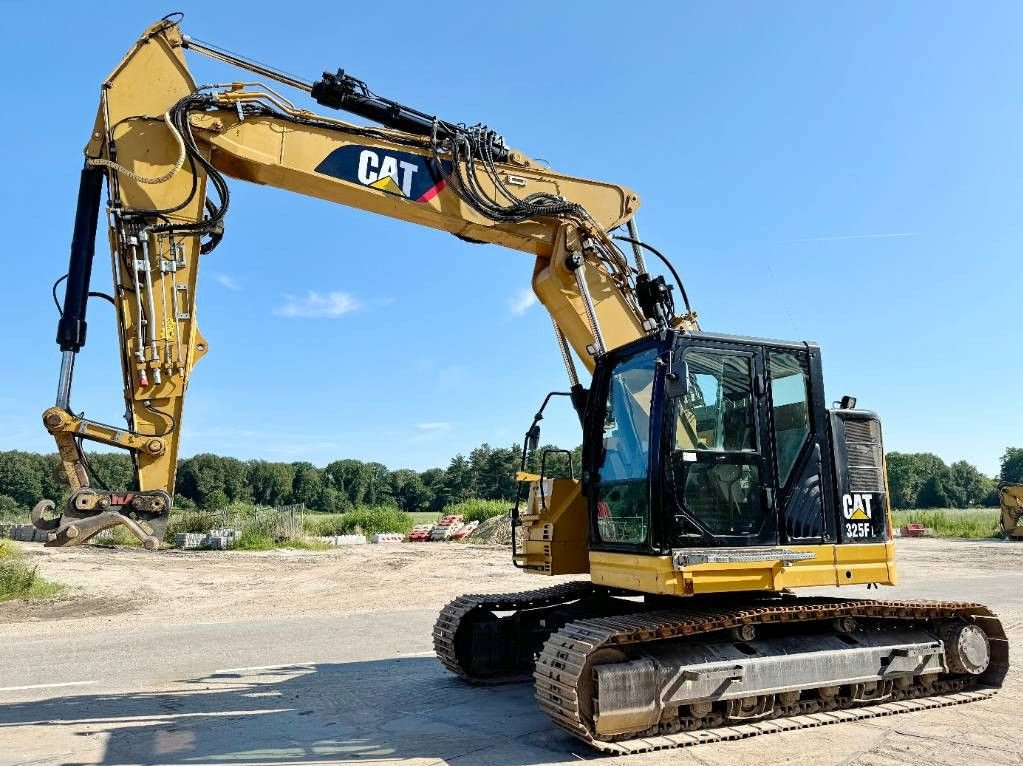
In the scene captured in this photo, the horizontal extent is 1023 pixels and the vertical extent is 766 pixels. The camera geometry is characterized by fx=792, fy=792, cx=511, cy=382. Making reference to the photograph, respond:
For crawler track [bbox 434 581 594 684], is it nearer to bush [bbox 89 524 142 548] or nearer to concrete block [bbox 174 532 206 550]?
concrete block [bbox 174 532 206 550]

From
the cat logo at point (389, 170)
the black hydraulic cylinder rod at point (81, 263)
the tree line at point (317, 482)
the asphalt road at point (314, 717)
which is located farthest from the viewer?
the tree line at point (317, 482)

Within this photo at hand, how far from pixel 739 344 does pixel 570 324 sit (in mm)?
1937

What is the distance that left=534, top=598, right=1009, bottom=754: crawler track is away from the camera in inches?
211

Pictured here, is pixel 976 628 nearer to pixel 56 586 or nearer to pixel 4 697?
pixel 4 697

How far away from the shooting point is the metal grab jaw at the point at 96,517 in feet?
17.7

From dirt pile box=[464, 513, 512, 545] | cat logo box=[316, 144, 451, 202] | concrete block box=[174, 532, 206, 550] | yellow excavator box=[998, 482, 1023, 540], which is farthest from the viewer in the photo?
yellow excavator box=[998, 482, 1023, 540]

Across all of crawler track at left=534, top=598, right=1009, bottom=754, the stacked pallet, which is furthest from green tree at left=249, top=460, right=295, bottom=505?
crawler track at left=534, top=598, right=1009, bottom=754

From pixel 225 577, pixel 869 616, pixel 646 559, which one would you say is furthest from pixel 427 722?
pixel 225 577

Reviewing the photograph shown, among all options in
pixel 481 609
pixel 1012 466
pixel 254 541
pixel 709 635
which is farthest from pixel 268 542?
pixel 1012 466

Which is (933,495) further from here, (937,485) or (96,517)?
(96,517)

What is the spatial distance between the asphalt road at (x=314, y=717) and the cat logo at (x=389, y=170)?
14.8ft

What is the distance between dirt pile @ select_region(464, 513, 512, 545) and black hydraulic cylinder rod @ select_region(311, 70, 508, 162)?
23.6 m

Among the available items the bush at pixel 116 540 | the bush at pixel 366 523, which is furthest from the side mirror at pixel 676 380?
the bush at pixel 366 523

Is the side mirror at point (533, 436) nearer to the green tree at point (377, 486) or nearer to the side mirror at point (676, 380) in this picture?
the side mirror at point (676, 380)
